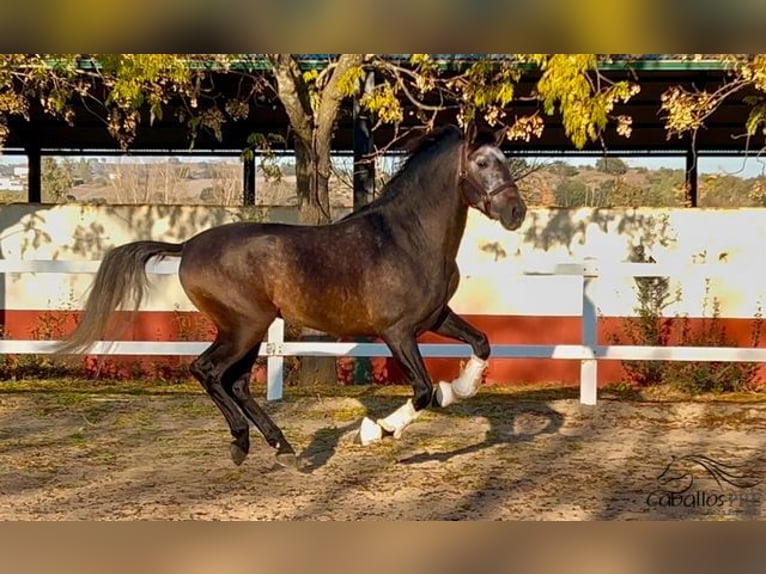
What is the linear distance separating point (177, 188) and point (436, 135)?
1728 centimetres

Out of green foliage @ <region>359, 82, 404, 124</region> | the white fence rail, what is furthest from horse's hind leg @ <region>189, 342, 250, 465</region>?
green foliage @ <region>359, 82, 404, 124</region>

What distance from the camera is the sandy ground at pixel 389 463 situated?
4.59 meters

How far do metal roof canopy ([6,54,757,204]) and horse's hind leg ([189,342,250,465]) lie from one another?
22.7ft

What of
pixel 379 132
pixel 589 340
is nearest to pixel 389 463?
pixel 589 340

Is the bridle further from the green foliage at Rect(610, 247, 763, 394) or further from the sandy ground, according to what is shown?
the green foliage at Rect(610, 247, 763, 394)

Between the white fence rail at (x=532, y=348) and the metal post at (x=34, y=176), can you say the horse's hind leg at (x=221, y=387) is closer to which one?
the white fence rail at (x=532, y=348)

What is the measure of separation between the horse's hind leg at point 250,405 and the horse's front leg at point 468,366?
3.06ft

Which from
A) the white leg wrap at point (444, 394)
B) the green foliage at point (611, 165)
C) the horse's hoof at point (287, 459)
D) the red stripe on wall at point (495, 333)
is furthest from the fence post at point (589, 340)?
the green foliage at point (611, 165)

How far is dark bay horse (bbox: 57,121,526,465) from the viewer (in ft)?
16.6

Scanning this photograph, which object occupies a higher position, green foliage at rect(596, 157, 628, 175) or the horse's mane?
green foliage at rect(596, 157, 628, 175)

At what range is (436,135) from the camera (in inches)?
210

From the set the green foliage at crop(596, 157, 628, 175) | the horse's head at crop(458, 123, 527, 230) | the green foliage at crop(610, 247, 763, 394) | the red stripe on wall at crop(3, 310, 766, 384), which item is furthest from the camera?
the green foliage at crop(596, 157, 628, 175)

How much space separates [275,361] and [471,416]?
1.90m

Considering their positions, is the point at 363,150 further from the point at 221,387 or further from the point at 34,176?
the point at 34,176
